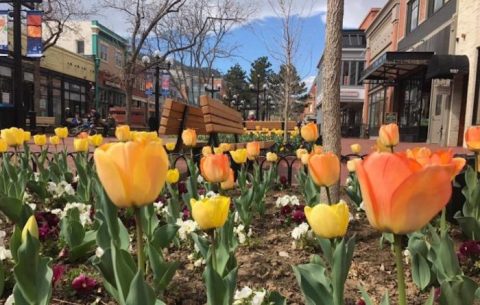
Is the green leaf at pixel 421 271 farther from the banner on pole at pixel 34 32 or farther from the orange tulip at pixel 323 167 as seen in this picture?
the banner on pole at pixel 34 32

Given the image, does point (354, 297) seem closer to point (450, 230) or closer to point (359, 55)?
point (450, 230)

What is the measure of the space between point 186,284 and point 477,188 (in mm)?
1969

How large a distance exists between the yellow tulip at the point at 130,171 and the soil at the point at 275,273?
3.86 feet

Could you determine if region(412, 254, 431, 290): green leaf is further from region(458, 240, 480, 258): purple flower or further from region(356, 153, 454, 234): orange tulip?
region(356, 153, 454, 234): orange tulip

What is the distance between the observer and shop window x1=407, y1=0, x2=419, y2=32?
2464 cm

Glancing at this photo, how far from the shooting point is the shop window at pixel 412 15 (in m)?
24.6

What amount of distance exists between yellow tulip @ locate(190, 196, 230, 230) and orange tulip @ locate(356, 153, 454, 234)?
27.0 inches

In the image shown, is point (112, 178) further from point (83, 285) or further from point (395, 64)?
point (395, 64)

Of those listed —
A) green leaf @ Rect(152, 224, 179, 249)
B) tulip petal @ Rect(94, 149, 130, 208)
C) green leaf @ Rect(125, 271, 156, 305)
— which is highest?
tulip petal @ Rect(94, 149, 130, 208)

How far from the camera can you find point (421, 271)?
2.20 meters

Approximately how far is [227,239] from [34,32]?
1583 centimetres

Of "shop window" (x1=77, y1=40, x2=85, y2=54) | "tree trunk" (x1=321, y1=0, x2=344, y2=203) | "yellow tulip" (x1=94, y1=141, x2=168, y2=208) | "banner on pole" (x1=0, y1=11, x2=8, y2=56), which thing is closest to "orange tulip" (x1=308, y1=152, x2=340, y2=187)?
"yellow tulip" (x1=94, y1=141, x2=168, y2=208)

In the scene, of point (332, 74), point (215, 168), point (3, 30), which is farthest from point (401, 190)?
point (3, 30)

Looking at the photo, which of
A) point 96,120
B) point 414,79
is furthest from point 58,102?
point 414,79
